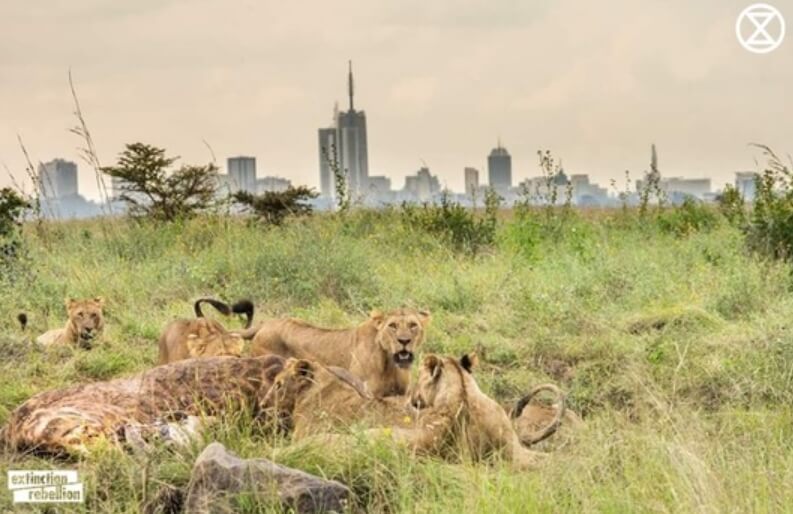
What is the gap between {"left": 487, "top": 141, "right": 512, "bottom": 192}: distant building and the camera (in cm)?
1781

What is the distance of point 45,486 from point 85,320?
375 centimetres

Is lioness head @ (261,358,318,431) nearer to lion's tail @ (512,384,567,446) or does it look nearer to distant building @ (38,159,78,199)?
lion's tail @ (512,384,567,446)

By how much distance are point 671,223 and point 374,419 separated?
9.74m

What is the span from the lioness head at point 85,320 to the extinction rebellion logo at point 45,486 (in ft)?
11.1

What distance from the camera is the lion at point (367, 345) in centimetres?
687

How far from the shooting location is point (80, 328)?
8.52 metres

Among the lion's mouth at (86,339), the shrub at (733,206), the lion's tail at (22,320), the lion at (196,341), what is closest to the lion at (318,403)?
the lion at (196,341)

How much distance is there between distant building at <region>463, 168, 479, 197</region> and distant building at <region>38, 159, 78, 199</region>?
4.46 m

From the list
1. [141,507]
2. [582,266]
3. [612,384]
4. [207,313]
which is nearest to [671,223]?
[582,266]

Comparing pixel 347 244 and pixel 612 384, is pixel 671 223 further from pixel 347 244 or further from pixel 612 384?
pixel 612 384

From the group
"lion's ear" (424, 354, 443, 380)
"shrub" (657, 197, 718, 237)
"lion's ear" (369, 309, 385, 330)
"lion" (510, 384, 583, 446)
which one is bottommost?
"lion" (510, 384, 583, 446)

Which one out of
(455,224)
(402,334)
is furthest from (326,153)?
(402,334)

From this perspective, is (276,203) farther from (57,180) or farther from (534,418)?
(534,418)

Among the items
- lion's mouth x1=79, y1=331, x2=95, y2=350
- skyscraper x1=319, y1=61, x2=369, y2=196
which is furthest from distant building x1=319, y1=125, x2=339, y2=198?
lion's mouth x1=79, y1=331, x2=95, y2=350
